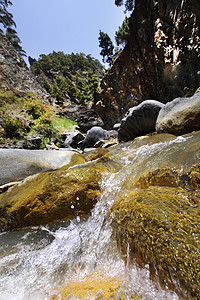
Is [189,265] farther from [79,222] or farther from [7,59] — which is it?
[7,59]

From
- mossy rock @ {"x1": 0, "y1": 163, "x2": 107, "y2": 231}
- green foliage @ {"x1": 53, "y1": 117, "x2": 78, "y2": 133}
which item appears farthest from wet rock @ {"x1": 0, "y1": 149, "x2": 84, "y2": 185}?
green foliage @ {"x1": 53, "y1": 117, "x2": 78, "y2": 133}

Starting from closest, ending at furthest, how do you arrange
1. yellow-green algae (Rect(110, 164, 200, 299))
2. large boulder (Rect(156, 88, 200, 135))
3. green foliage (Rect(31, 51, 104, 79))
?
1. yellow-green algae (Rect(110, 164, 200, 299))
2. large boulder (Rect(156, 88, 200, 135))
3. green foliage (Rect(31, 51, 104, 79))

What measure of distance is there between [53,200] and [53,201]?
2 centimetres

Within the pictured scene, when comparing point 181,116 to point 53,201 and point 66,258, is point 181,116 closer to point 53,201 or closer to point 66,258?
point 53,201

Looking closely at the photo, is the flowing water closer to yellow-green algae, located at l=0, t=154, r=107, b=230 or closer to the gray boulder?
yellow-green algae, located at l=0, t=154, r=107, b=230

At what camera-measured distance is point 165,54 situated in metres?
6.77

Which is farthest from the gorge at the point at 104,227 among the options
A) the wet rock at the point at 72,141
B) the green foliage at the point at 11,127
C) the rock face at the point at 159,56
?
the wet rock at the point at 72,141

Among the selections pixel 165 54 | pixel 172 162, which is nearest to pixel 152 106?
pixel 165 54

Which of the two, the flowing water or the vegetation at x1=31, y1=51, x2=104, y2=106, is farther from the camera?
the vegetation at x1=31, y1=51, x2=104, y2=106

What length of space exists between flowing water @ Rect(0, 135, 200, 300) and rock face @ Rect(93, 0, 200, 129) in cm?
635

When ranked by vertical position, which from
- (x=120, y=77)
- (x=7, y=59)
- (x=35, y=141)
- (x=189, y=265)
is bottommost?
(x=189, y=265)

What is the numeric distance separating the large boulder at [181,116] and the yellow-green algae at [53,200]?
117 inches

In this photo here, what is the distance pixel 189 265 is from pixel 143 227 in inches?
14.3

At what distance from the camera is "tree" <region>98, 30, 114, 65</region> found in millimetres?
25172
